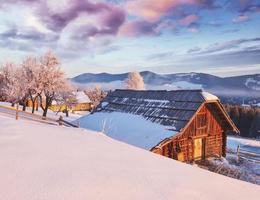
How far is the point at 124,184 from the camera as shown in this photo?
8.15 m

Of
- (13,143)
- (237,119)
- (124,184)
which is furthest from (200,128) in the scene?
(237,119)

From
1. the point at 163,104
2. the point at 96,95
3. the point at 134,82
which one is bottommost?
the point at 163,104

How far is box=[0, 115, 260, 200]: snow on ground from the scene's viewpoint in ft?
24.4

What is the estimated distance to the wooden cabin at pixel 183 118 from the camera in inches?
873

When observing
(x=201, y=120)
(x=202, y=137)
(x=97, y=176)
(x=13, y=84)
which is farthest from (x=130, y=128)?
(x=13, y=84)

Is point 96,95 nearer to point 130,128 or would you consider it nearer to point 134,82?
point 134,82

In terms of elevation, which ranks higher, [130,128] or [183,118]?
[183,118]

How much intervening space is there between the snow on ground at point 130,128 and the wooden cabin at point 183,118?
1.09 feet

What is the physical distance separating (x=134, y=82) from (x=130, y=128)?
5818 centimetres

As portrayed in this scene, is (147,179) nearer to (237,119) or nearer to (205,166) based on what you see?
(205,166)

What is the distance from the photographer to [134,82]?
81.4 meters

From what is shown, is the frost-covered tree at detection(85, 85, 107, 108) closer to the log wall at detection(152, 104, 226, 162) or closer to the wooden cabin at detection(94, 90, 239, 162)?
the wooden cabin at detection(94, 90, 239, 162)

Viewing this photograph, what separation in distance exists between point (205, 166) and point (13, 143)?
52.0 feet

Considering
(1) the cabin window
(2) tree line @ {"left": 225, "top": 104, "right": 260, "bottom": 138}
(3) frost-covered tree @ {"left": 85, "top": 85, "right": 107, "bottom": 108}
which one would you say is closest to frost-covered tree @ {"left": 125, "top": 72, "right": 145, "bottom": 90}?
(3) frost-covered tree @ {"left": 85, "top": 85, "right": 107, "bottom": 108}
